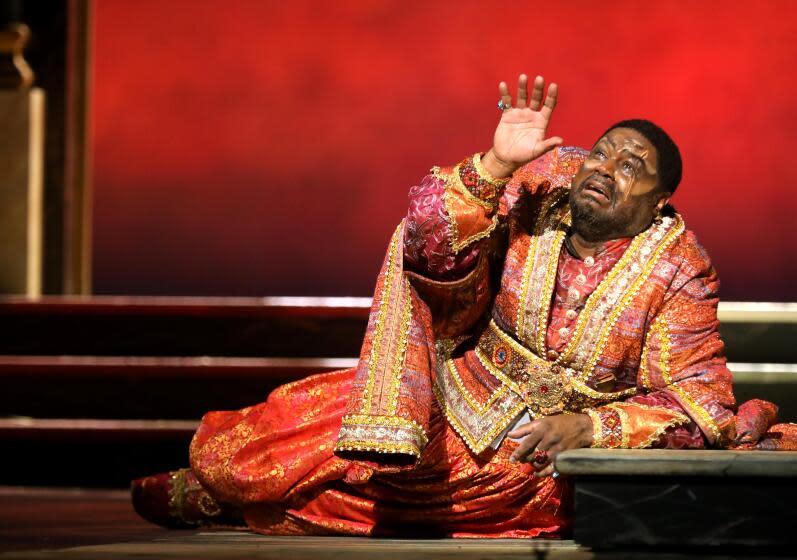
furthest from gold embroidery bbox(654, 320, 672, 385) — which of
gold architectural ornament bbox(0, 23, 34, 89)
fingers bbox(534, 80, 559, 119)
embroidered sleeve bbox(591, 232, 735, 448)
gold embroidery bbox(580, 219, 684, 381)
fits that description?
gold architectural ornament bbox(0, 23, 34, 89)

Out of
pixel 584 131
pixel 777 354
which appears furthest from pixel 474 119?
pixel 777 354

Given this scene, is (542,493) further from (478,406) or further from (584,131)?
(584,131)

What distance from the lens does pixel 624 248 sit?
9.78 ft

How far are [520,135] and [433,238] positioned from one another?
30 cm

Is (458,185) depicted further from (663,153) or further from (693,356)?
(693,356)

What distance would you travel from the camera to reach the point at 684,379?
2842 millimetres

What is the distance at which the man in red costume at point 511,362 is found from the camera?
2764mm

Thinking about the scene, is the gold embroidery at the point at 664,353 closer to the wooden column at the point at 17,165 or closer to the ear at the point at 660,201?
the ear at the point at 660,201

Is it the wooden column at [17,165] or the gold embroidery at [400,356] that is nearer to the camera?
the gold embroidery at [400,356]

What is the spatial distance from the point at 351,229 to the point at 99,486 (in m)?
1.86

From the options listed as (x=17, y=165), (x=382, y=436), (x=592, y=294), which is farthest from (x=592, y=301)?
(x=17, y=165)

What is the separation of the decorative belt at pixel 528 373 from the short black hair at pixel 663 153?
515 mm

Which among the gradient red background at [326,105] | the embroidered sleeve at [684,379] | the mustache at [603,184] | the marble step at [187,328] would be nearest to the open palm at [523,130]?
the mustache at [603,184]

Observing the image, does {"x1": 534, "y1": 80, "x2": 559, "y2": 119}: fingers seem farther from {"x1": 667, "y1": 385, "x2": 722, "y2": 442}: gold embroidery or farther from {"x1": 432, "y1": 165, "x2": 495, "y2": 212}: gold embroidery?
{"x1": 667, "y1": 385, "x2": 722, "y2": 442}: gold embroidery
